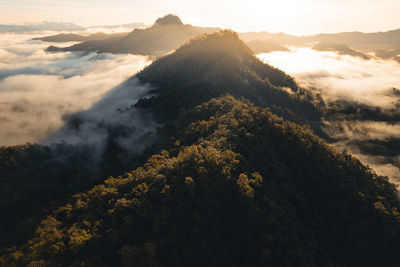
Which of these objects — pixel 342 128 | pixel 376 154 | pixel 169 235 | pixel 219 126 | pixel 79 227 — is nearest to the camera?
pixel 169 235

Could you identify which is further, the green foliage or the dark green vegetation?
the dark green vegetation

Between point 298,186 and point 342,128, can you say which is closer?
point 298,186

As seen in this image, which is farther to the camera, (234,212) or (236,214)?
(234,212)

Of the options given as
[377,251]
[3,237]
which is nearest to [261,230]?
[377,251]

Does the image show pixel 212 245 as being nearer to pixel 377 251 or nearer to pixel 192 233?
pixel 192 233
